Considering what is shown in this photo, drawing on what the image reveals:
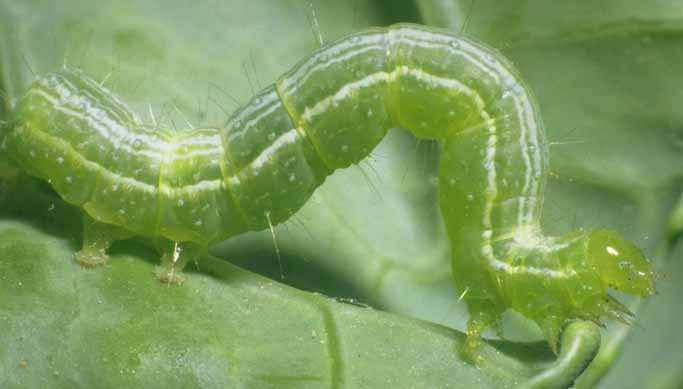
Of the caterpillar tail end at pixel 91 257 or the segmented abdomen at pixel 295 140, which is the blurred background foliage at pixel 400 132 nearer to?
the caterpillar tail end at pixel 91 257

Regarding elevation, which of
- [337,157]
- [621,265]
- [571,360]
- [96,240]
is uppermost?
[337,157]

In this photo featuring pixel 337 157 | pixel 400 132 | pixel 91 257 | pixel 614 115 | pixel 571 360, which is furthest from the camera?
pixel 400 132

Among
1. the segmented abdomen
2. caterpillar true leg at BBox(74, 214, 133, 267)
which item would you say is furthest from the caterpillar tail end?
the segmented abdomen

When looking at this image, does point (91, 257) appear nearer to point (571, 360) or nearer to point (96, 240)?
point (96, 240)

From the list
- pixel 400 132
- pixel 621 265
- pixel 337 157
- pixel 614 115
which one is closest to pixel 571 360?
pixel 621 265

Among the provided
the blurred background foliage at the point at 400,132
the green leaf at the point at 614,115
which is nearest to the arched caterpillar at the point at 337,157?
the blurred background foliage at the point at 400,132

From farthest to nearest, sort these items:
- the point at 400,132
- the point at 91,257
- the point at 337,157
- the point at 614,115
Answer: the point at 400,132 → the point at 614,115 → the point at 337,157 → the point at 91,257

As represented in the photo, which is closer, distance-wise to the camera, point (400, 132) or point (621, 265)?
point (621, 265)

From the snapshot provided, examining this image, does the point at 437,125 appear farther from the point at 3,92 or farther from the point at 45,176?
the point at 3,92

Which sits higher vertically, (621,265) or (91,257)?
(91,257)
